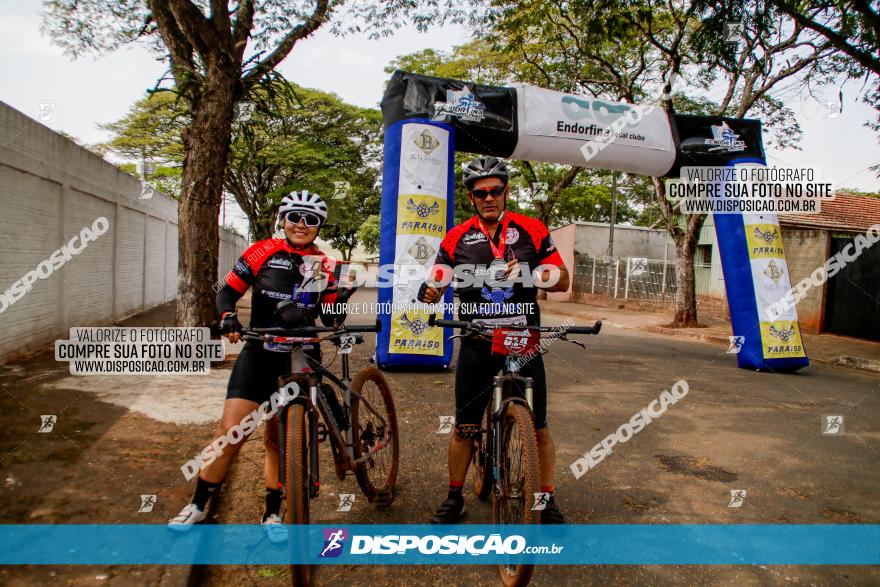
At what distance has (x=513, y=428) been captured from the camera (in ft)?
9.69

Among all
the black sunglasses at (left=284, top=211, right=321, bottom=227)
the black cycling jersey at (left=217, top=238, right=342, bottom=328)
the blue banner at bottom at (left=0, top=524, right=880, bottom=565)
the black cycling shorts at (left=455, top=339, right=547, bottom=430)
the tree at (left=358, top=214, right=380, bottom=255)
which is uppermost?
the tree at (left=358, top=214, right=380, bottom=255)

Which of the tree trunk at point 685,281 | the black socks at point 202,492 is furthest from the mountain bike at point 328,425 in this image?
the tree trunk at point 685,281

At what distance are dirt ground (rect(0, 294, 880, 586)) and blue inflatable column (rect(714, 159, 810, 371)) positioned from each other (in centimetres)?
162

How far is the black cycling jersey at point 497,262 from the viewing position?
3.33 m

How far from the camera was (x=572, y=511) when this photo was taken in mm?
3643

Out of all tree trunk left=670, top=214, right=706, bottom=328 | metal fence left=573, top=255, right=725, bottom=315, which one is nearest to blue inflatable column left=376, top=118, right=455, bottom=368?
tree trunk left=670, top=214, right=706, bottom=328

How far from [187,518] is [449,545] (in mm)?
1465

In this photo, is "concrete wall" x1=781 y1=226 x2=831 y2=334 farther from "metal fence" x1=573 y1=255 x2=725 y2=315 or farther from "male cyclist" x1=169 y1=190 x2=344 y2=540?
"male cyclist" x1=169 y1=190 x2=344 y2=540

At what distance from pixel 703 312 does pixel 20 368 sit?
19.3m

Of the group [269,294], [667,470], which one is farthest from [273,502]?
[667,470]

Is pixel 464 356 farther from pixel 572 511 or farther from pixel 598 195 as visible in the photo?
pixel 598 195

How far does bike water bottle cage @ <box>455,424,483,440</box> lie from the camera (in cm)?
337

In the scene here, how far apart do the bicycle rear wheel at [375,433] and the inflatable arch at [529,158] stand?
3.92 meters

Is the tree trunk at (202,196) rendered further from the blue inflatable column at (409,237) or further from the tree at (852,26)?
the tree at (852,26)
